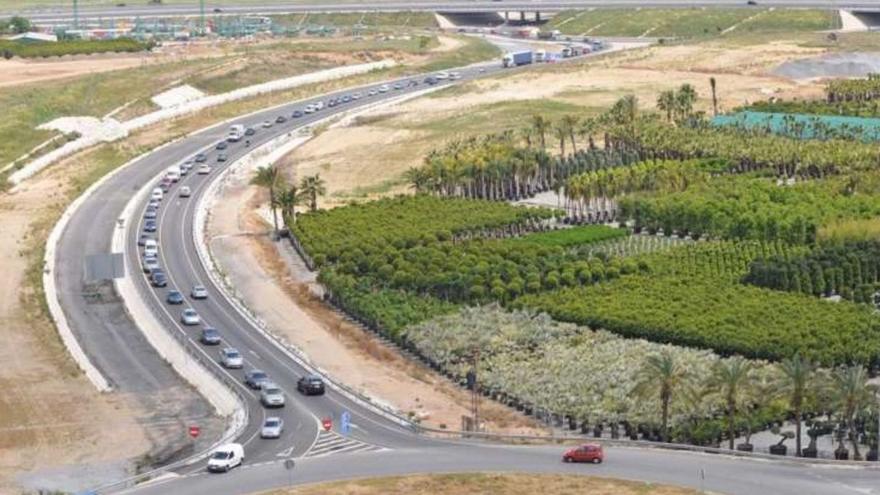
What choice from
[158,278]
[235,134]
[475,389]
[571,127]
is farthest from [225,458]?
[235,134]

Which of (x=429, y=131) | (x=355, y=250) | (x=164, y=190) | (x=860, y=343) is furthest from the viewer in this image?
(x=429, y=131)

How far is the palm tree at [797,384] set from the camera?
2933 inches

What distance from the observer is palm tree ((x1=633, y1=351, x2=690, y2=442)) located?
75688 mm

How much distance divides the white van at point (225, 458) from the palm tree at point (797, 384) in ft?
71.8

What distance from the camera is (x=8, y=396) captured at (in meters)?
90.1

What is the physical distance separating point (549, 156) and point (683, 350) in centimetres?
5387

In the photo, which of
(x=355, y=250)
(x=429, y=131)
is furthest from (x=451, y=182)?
(x=429, y=131)

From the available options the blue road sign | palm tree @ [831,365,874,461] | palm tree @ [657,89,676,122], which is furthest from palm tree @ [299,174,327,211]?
palm tree @ [831,365,874,461]

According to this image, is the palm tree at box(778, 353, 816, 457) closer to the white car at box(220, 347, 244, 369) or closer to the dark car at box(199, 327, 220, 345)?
the white car at box(220, 347, 244, 369)

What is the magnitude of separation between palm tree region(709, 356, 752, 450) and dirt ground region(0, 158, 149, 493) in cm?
2415

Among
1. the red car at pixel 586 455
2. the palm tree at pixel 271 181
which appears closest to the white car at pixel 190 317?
the palm tree at pixel 271 181

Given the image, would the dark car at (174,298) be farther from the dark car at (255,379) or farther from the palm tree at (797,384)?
the palm tree at (797,384)

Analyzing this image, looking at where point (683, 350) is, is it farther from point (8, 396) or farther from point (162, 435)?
point (8, 396)

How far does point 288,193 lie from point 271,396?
152 ft
